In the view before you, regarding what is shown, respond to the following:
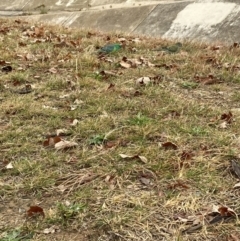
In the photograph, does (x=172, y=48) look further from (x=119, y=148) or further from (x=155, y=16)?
(x=155, y=16)

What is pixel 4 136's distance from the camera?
3.24m

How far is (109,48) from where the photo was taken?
5750mm

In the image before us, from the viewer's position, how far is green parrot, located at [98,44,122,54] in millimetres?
5699

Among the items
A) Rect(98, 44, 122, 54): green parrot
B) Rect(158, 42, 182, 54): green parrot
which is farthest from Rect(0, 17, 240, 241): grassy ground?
Rect(158, 42, 182, 54): green parrot

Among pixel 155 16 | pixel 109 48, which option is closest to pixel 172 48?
pixel 109 48

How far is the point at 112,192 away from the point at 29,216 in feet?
1.57

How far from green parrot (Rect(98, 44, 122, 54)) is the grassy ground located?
1.67 ft

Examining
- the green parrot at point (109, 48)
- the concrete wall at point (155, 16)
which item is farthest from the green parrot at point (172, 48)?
the concrete wall at point (155, 16)

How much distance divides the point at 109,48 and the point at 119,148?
2.98 metres

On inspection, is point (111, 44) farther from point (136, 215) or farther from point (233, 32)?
point (136, 215)

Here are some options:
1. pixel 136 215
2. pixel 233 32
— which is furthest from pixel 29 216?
pixel 233 32

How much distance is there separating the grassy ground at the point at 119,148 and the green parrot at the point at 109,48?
1.67 ft

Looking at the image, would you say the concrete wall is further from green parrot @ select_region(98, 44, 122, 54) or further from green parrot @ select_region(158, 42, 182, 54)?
green parrot @ select_region(98, 44, 122, 54)

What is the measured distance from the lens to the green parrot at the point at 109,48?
224 inches
